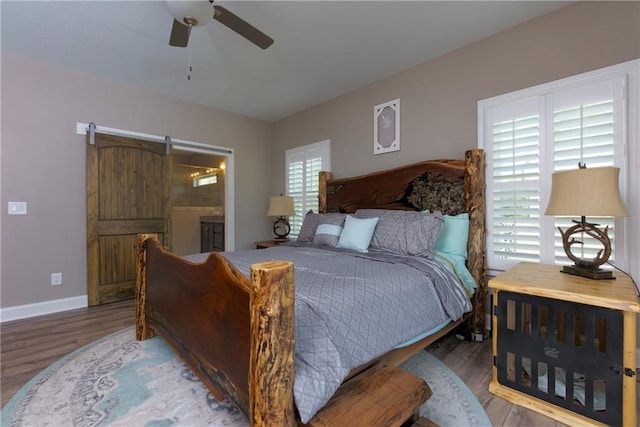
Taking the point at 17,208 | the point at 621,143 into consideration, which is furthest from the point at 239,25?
the point at 17,208

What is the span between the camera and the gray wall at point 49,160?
2.88 m

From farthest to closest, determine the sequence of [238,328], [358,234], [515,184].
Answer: [358,234], [515,184], [238,328]

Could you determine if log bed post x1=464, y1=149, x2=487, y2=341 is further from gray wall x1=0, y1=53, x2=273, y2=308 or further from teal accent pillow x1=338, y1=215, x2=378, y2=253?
gray wall x1=0, y1=53, x2=273, y2=308

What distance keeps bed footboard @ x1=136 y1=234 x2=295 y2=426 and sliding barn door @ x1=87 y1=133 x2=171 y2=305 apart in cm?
206

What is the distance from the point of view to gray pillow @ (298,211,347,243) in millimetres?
3108

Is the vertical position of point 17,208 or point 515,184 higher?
point 515,184

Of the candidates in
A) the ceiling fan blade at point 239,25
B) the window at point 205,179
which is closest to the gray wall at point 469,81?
the ceiling fan blade at point 239,25

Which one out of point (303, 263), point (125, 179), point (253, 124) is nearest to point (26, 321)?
point (125, 179)

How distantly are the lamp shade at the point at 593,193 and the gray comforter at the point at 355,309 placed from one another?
2.83ft

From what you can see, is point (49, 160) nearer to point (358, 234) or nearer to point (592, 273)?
point (358, 234)

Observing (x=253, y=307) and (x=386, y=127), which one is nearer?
(x=253, y=307)

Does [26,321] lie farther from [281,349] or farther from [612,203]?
[612,203]

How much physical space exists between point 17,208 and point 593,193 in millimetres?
4890

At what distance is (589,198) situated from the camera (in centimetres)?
164
